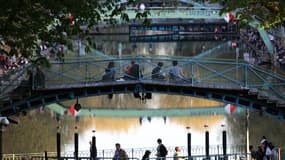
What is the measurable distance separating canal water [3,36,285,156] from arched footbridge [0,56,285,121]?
5623 mm

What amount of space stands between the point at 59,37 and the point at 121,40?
238 feet

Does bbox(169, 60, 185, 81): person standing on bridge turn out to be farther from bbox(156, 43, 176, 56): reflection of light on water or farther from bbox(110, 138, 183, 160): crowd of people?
bbox(156, 43, 176, 56): reflection of light on water

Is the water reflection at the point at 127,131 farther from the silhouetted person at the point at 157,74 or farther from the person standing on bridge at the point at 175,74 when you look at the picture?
the silhouetted person at the point at 157,74

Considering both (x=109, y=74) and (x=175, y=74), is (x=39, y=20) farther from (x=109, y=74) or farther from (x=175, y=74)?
(x=175, y=74)

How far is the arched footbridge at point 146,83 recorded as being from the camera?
32219mm

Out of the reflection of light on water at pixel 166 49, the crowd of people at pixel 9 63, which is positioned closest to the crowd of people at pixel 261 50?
the reflection of light on water at pixel 166 49

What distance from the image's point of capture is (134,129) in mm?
48469

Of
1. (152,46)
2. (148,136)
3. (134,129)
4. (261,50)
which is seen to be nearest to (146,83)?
(148,136)

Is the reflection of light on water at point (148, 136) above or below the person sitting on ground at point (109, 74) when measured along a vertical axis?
below

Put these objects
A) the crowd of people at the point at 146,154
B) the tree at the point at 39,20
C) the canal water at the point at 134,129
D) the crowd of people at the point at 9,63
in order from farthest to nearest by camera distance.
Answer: the canal water at the point at 134,129, the crowd of people at the point at 9,63, the crowd of people at the point at 146,154, the tree at the point at 39,20

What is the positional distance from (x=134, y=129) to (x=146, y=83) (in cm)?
1598

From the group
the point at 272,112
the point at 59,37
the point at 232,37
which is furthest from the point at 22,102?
the point at 232,37

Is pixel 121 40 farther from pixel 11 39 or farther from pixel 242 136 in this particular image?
pixel 11 39

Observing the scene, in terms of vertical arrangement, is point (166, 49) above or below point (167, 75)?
above
